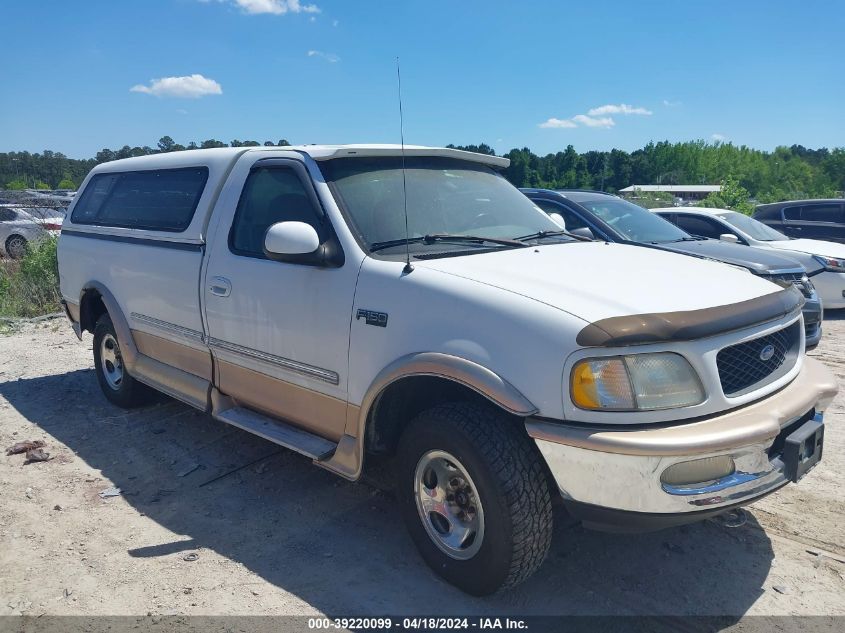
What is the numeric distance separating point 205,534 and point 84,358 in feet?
15.7

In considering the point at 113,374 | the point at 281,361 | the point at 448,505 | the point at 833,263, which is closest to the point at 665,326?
the point at 448,505

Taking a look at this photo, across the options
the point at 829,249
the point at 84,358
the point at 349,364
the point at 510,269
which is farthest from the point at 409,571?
the point at 829,249

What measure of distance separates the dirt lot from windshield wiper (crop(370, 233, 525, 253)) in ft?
5.18

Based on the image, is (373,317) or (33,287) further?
(33,287)

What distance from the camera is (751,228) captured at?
10.6 m

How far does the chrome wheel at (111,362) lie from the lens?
228 inches

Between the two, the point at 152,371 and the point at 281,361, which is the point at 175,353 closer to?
the point at 152,371

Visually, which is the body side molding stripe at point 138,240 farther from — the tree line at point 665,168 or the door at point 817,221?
the tree line at point 665,168

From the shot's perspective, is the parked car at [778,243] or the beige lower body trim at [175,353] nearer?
the beige lower body trim at [175,353]

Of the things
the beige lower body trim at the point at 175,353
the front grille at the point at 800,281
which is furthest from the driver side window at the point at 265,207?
the front grille at the point at 800,281

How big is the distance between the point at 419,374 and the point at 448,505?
2.07 feet

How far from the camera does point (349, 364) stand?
3422mm

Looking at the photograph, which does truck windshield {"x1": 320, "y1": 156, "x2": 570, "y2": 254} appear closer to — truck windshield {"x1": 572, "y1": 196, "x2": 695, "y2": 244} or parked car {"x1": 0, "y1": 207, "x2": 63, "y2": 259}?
truck windshield {"x1": 572, "y1": 196, "x2": 695, "y2": 244}

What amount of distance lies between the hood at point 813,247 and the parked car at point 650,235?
2.46 meters
